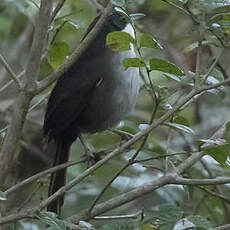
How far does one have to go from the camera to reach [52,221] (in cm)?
193

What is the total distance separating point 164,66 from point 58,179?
1194 mm

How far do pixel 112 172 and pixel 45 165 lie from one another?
1.27m

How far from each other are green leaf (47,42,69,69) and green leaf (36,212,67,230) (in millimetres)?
902

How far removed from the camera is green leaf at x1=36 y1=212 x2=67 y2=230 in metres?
1.91

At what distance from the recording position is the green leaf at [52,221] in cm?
191

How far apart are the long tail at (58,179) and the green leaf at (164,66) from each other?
97cm

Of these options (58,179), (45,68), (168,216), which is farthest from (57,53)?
(168,216)

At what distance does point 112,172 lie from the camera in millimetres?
3201

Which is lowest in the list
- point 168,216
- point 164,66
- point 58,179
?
point 58,179

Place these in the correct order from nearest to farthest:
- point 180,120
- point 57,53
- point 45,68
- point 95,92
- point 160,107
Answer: point 180,120, point 160,107, point 57,53, point 45,68, point 95,92

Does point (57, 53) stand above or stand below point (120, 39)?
below

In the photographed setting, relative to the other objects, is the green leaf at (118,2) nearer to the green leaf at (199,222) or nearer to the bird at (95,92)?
the green leaf at (199,222)

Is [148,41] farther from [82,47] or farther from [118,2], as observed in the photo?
[82,47]

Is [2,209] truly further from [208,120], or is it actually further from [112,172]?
[208,120]
